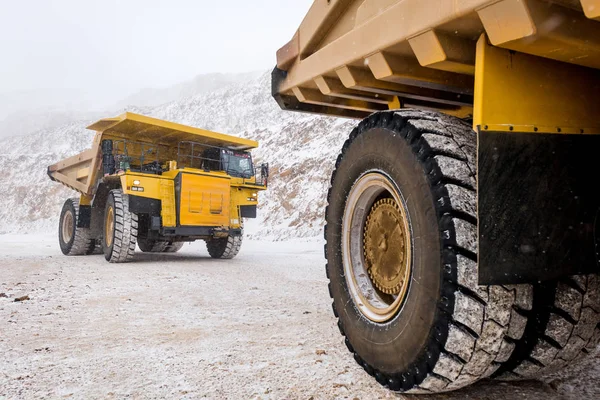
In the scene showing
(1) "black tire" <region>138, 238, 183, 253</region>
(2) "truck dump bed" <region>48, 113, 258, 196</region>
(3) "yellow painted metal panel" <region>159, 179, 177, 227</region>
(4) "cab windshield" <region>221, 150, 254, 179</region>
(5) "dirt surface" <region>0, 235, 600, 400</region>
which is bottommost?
(5) "dirt surface" <region>0, 235, 600, 400</region>

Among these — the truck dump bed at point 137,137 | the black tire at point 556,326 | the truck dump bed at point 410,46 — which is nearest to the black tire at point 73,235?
the truck dump bed at point 137,137

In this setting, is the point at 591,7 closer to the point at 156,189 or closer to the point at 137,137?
the point at 156,189

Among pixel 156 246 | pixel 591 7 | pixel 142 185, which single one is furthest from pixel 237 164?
pixel 591 7

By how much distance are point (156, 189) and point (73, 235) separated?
362 cm

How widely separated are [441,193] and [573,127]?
1.98ft

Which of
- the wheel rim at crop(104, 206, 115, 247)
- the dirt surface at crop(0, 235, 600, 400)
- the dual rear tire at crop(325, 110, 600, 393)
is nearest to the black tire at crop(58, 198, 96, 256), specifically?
the wheel rim at crop(104, 206, 115, 247)

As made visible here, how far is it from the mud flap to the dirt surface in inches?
25.8

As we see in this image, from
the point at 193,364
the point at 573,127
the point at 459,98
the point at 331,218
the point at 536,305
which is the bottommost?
the point at 193,364

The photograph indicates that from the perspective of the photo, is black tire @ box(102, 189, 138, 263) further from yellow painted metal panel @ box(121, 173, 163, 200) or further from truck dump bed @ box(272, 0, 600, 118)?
truck dump bed @ box(272, 0, 600, 118)

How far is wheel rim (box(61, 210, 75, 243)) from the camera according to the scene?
35.0 ft

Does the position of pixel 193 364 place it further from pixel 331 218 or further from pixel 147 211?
pixel 147 211

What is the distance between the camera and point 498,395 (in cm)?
189

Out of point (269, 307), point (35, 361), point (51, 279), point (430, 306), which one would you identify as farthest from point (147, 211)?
point (430, 306)

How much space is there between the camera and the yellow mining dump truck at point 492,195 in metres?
1.59
